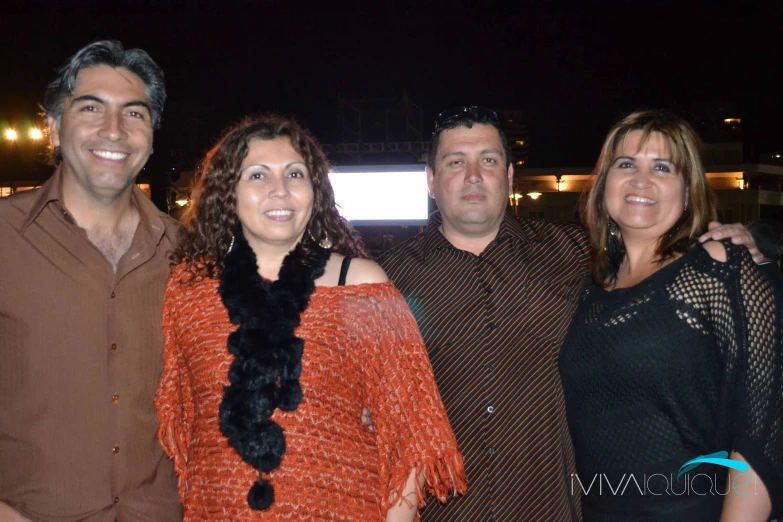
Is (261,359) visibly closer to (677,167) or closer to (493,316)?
(493,316)

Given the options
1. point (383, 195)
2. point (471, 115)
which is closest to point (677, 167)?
point (471, 115)

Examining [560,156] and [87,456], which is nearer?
[87,456]

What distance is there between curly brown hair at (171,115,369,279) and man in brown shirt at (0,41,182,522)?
18 cm

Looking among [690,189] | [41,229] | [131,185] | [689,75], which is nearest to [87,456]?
[41,229]

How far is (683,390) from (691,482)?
0.89ft

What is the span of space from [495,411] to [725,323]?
0.78 metres

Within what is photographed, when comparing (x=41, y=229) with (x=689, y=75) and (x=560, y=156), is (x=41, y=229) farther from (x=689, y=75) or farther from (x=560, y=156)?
(x=560, y=156)

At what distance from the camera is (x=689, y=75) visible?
399 inches

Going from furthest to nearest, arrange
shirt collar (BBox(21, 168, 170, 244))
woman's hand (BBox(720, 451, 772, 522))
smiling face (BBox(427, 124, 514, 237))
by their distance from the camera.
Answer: smiling face (BBox(427, 124, 514, 237)) < shirt collar (BBox(21, 168, 170, 244)) < woman's hand (BBox(720, 451, 772, 522))

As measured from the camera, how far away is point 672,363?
6.00ft

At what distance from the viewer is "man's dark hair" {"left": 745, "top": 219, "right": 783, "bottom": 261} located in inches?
76.2

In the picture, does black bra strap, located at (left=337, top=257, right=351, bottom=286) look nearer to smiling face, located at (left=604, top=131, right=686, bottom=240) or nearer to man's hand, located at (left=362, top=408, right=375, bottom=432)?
man's hand, located at (left=362, top=408, right=375, bottom=432)

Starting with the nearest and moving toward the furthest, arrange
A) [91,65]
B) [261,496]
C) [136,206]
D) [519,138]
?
1. [261,496]
2. [91,65]
3. [136,206]
4. [519,138]

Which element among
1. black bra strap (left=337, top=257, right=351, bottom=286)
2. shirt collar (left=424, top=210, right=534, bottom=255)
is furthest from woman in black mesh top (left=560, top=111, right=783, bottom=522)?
black bra strap (left=337, top=257, right=351, bottom=286)
